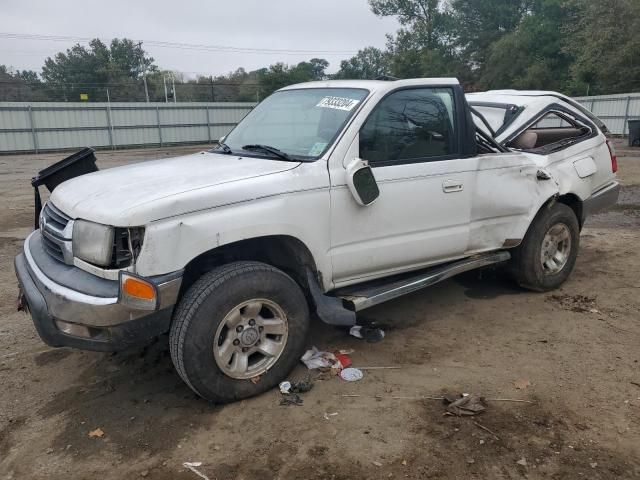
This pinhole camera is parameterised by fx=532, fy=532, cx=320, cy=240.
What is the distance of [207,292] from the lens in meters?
3.07

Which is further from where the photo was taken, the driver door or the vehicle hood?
the driver door

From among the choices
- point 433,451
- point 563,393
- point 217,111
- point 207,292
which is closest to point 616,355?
point 563,393

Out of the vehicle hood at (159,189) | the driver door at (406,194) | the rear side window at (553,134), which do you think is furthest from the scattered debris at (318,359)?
the rear side window at (553,134)

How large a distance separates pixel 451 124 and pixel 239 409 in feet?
8.74

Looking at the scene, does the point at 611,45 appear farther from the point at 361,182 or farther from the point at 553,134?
the point at 361,182

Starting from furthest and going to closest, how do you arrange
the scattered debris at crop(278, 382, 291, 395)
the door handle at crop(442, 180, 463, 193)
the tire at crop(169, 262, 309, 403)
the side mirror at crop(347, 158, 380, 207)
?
the door handle at crop(442, 180, 463, 193), the side mirror at crop(347, 158, 380, 207), the scattered debris at crop(278, 382, 291, 395), the tire at crop(169, 262, 309, 403)

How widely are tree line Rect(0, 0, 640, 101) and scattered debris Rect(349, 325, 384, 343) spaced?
76.8 feet

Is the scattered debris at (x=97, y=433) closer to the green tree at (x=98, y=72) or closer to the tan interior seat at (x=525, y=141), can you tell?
the tan interior seat at (x=525, y=141)

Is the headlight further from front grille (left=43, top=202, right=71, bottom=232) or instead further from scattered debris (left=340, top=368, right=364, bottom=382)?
scattered debris (left=340, top=368, right=364, bottom=382)

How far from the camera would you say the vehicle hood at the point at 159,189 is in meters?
2.91

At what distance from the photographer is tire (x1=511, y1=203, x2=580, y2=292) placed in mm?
4930

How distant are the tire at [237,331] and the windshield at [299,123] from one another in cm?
93

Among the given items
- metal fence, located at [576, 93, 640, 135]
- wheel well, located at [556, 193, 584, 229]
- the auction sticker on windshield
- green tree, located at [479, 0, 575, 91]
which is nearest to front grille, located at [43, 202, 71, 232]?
the auction sticker on windshield

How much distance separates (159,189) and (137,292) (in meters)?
0.64
